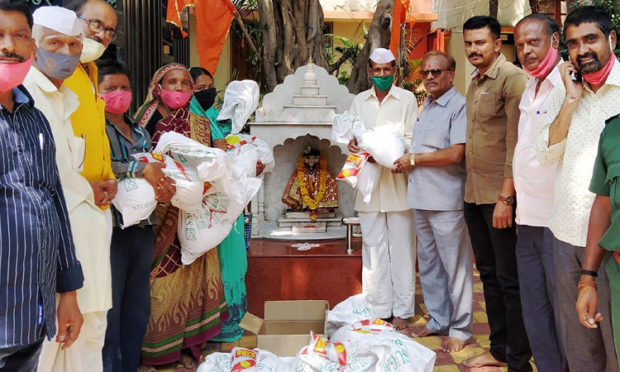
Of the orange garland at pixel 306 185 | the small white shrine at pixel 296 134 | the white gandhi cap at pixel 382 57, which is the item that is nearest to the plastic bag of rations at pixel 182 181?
the white gandhi cap at pixel 382 57

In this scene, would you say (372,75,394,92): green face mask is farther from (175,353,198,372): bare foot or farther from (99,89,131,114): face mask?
(175,353,198,372): bare foot

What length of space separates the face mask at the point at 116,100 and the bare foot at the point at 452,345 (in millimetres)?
2467

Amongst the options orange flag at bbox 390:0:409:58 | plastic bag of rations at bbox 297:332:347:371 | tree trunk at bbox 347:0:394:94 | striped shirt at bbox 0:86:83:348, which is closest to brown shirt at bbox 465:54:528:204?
plastic bag of rations at bbox 297:332:347:371

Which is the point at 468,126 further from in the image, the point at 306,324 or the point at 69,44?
the point at 69,44

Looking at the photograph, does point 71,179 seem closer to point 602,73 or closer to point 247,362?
point 247,362

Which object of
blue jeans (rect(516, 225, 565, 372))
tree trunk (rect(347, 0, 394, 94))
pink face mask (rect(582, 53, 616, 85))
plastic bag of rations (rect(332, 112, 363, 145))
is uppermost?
tree trunk (rect(347, 0, 394, 94))

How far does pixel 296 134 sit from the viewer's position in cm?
504

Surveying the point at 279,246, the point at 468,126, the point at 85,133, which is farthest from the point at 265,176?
the point at 85,133

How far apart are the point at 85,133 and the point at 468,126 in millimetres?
2123

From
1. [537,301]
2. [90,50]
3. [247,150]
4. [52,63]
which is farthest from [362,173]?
[52,63]

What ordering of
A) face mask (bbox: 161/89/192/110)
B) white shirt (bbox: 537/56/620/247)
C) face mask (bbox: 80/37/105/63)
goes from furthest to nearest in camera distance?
face mask (bbox: 161/89/192/110)
face mask (bbox: 80/37/105/63)
white shirt (bbox: 537/56/620/247)

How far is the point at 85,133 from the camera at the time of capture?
8.18 ft

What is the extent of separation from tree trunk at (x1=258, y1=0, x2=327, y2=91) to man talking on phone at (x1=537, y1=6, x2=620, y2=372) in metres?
4.30

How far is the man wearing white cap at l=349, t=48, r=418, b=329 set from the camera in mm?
4281
